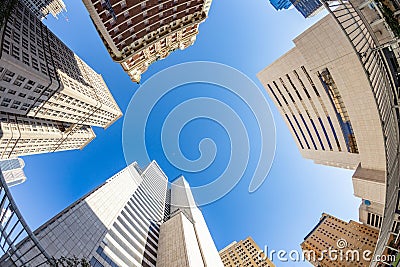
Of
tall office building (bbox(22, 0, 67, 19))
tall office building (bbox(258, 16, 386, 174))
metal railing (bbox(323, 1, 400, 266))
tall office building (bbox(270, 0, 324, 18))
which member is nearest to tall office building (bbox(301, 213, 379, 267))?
tall office building (bbox(258, 16, 386, 174))

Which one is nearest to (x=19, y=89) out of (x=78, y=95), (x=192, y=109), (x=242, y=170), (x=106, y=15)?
(x=78, y=95)

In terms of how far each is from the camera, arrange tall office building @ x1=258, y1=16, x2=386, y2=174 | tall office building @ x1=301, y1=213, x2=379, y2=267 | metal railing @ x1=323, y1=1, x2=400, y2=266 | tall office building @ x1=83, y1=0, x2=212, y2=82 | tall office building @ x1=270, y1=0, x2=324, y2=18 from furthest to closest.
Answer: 1. tall office building @ x1=270, y1=0, x2=324, y2=18
2. tall office building @ x1=301, y1=213, x2=379, y2=267
3. tall office building @ x1=83, y1=0, x2=212, y2=82
4. tall office building @ x1=258, y1=16, x2=386, y2=174
5. metal railing @ x1=323, y1=1, x2=400, y2=266

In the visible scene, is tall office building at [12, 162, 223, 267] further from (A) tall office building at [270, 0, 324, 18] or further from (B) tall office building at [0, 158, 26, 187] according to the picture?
(B) tall office building at [0, 158, 26, 187]

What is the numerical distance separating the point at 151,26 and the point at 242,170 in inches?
1257

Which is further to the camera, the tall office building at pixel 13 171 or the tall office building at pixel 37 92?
the tall office building at pixel 13 171

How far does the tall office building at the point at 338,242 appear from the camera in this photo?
81188 millimetres

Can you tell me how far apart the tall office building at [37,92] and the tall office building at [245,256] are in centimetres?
8698

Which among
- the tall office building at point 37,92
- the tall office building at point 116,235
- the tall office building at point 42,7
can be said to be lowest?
the tall office building at point 116,235

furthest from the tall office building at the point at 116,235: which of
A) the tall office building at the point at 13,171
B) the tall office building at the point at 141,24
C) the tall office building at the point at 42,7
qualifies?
the tall office building at the point at 13,171

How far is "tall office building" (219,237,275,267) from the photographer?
3903 inches

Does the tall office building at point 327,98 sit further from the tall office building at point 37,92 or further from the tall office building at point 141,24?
the tall office building at point 37,92

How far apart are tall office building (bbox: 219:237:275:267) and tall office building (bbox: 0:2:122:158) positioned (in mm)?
86983

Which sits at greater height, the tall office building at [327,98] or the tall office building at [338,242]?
the tall office building at [327,98]

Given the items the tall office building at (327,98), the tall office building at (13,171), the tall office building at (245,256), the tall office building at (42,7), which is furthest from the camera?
the tall office building at (13,171)
